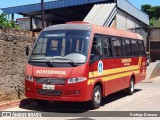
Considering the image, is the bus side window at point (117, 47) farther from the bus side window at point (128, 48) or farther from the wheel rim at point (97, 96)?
the wheel rim at point (97, 96)

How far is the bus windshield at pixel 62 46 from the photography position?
1051 centimetres

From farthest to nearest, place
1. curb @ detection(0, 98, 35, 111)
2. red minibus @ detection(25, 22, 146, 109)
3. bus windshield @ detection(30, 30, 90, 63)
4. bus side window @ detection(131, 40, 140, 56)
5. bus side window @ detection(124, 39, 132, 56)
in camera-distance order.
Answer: bus side window @ detection(131, 40, 140, 56) < bus side window @ detection(124, 39, 132, 56) < curb @ detection(0, 98, 35, 111) < bus windshield @ detection(30, 30, 90, 63) < red minibus @ detection(25, 22, 146, 109)

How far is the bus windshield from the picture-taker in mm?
10508

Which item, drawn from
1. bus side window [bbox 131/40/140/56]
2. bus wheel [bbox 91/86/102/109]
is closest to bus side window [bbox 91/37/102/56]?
bus wheel [bbox 91/86/102/109]

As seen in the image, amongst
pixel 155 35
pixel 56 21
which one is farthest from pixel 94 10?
pixel 56 21

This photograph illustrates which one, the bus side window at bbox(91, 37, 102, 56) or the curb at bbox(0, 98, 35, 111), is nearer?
the curb at bbox(0, 98, 35, 111)

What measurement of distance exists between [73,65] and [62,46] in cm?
90

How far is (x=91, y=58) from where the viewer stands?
10.6 m

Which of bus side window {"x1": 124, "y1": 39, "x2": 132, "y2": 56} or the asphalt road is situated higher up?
bus side window {"x1": 124, "y1": 39, "x2": 132, "y2": 56}

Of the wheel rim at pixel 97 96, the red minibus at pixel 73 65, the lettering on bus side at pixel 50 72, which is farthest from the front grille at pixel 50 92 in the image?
the wheel rim at pixel 97 96

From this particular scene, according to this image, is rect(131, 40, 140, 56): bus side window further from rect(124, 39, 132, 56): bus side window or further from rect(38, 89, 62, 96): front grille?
rect(38, 89, 62, 96): front grille

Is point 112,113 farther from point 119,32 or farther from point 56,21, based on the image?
point 56,21

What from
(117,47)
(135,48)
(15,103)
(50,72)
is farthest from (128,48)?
(15,103)

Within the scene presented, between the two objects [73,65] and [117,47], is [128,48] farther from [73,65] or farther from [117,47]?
[73,65]
